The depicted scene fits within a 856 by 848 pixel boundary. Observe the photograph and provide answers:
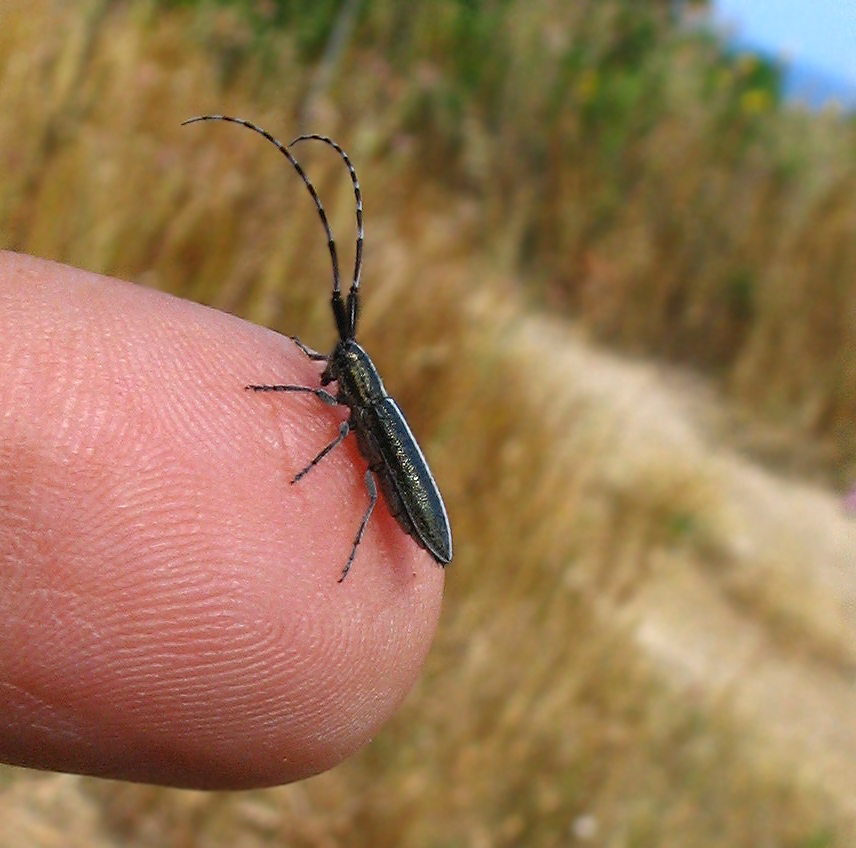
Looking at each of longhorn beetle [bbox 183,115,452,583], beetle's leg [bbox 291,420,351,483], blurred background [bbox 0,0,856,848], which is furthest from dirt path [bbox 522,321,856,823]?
beetle's leg [bbox 291,420,351,483]

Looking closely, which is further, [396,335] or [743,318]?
[743,318]

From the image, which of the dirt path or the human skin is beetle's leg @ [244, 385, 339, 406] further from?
the dirt path

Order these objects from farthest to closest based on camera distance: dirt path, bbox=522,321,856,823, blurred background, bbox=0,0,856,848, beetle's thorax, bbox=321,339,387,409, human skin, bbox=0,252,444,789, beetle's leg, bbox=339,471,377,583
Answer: dirt path, bbox=522,321,856,823
blurred background, bbox=0,0,856,848
beetle's thorax, bbox=321,339,387,409
beetle's leg, bbox=339,471,377,583
human skin, bbox=0,252,444,789

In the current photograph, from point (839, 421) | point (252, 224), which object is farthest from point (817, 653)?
point (252, 224)

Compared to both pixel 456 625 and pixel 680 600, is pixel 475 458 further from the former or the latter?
A: pixel 680 600

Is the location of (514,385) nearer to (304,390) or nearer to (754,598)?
(304,390)

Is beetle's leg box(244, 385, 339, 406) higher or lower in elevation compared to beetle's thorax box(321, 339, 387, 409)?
lower

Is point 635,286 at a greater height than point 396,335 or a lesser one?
greater

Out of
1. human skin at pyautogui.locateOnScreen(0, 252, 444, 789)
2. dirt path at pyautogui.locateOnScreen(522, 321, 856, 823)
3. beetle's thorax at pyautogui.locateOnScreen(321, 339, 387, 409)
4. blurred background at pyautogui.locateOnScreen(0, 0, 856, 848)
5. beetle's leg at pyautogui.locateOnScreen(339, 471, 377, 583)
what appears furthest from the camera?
dirt path at pyautogui.locateOnScreen(522, 321, 856, 823)
